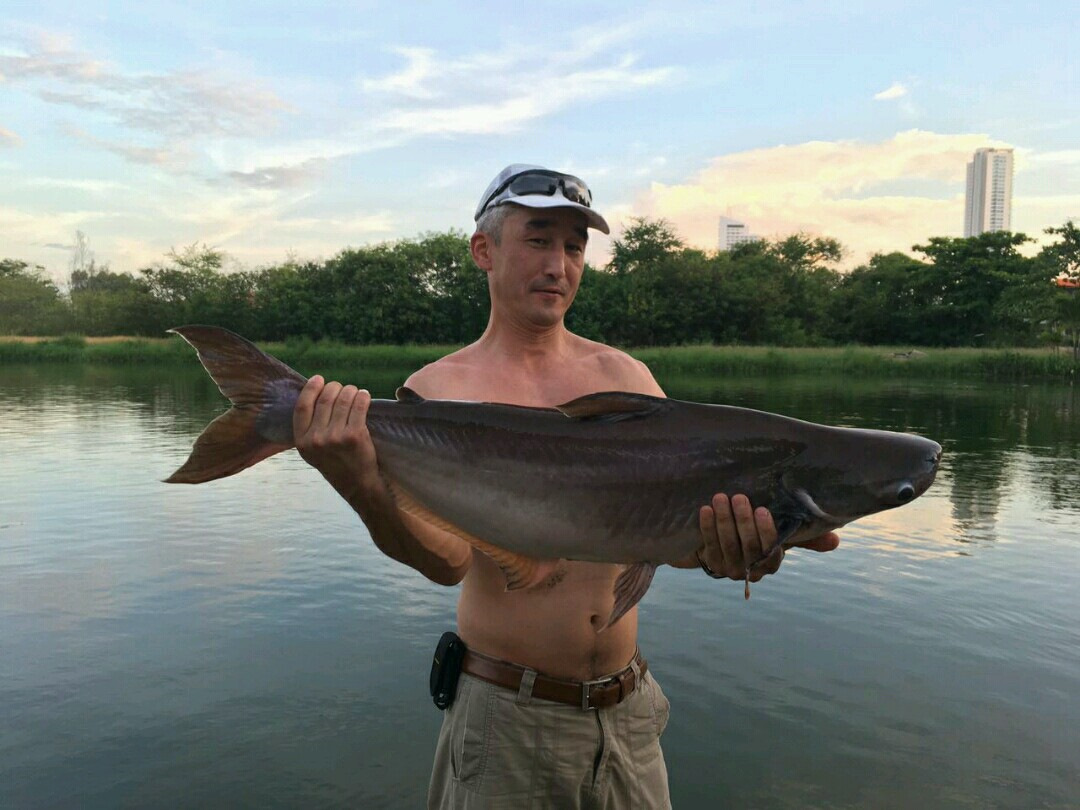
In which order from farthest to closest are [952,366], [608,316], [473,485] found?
[608,316], [952,366], [473,485]

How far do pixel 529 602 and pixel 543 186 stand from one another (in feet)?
4.75

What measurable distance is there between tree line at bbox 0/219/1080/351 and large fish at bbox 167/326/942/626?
179ft

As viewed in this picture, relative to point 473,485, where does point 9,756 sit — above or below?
below

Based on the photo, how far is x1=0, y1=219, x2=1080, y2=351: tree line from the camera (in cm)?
5938

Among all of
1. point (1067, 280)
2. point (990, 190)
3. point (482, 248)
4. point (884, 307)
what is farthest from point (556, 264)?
point (990, 190)

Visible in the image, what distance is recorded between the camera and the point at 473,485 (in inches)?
104

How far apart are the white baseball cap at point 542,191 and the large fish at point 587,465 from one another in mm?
706

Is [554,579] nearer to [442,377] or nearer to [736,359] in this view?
[442,377]

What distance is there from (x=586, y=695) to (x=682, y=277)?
2355 inches

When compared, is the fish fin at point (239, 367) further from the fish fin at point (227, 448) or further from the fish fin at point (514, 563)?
the fish fin at point (514, 563)

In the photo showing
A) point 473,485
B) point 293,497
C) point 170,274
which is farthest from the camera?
point 170,274

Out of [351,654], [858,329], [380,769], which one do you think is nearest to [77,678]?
[351,654]

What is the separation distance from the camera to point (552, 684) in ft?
8.87

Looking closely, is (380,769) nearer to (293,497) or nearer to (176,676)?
(176,676)
